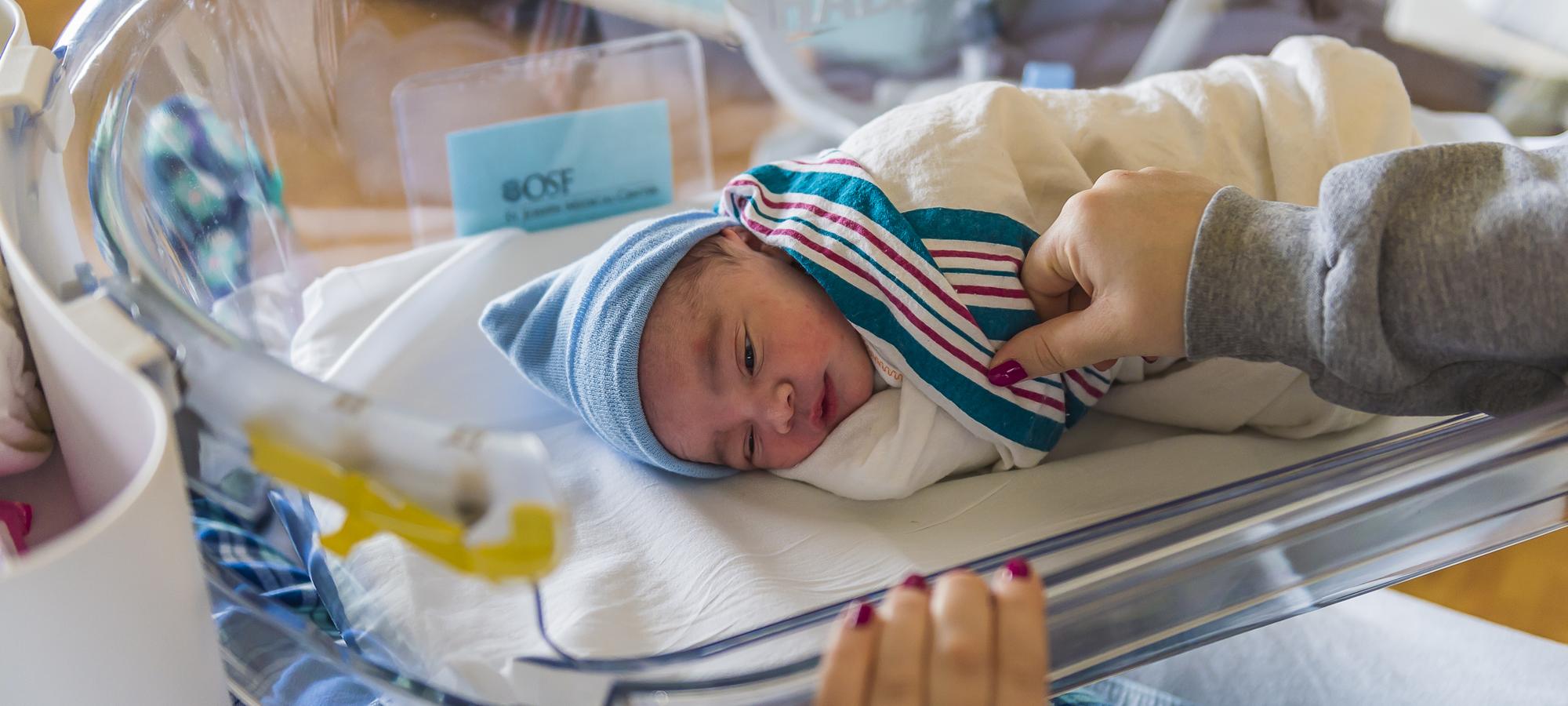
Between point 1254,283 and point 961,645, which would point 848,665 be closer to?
point 961,645

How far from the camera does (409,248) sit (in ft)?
4.09

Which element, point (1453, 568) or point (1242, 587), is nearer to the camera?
point (1242, 587)

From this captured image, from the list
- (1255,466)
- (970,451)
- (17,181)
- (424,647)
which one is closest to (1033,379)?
(970,451)

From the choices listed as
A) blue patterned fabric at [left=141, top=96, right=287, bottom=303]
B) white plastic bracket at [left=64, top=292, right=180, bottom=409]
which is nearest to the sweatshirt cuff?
white plastic bracket at [left=64, top=292, right=180, bottom=409]

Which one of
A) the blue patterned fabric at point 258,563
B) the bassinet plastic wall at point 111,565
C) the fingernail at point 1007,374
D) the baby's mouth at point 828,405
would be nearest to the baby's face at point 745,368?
the baby's mouth at point 828,405

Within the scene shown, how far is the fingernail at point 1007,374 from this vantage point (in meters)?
0.84

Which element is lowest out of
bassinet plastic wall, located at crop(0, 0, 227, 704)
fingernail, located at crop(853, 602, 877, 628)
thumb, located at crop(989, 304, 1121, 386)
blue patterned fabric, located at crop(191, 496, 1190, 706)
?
blue patterned fabric, located at crop(191, 496, 1190, 706)

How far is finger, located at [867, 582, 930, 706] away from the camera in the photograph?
530 mm

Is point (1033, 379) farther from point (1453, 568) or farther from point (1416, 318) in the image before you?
point (1453, 568)

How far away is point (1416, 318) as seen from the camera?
25.4 inches

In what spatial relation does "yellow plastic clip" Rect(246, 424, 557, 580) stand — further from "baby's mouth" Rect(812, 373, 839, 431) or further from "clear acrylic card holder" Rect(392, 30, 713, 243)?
"clear acrylic card holder" Rect(392, 30, 713, 243)

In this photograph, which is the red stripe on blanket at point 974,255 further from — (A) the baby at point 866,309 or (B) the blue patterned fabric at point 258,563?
(B) the blue patterned fabric at point 258,563

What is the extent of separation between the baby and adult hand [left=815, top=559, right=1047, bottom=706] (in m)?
0.31

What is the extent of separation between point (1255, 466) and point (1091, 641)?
365 millimetres
